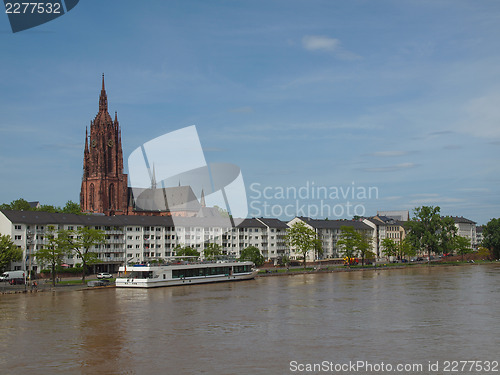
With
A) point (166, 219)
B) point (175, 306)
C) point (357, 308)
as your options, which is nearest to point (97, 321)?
point (175, 306)

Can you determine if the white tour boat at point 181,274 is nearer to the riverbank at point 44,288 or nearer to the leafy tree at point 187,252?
the riverbank at point 44,288

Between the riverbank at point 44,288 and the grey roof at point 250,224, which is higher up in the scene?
the grey roof at point 250,224

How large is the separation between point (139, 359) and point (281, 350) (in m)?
9.82

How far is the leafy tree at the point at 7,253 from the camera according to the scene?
108500 mm

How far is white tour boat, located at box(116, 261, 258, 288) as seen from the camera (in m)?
97.8

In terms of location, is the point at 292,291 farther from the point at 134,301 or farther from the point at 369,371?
the point at 369,371

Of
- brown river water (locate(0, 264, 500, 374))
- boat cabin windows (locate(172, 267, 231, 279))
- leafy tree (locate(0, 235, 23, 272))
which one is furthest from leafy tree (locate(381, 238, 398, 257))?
leafy tree (locate(0, 235, 23, 272))

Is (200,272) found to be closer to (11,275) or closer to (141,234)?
(11,275)

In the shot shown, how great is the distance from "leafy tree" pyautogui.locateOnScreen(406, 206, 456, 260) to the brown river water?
343ft

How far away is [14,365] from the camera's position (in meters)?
37.2

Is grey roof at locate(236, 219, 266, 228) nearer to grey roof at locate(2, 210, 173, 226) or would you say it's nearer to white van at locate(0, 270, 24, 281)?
grey roof at locate(2, 210, 173, 226)

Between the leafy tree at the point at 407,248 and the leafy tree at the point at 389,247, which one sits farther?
the leafy tree at the point at 389,247

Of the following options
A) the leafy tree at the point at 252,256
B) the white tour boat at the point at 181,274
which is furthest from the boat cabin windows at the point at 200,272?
the leafy tree at the point at 252,256

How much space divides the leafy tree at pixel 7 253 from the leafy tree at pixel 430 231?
396 ft
